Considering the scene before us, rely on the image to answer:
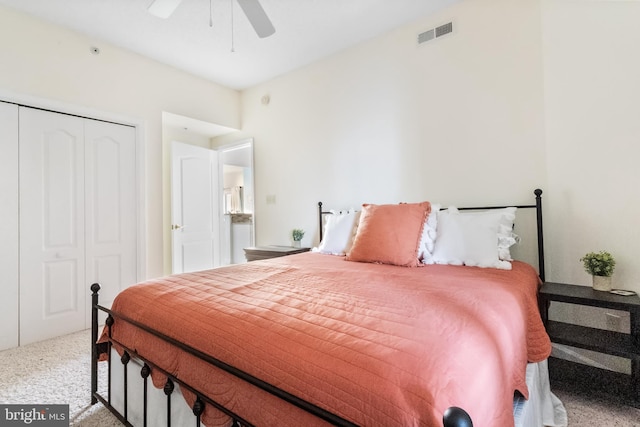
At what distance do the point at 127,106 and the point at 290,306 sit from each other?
3099 mm

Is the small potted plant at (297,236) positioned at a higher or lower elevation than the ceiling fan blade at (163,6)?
lower

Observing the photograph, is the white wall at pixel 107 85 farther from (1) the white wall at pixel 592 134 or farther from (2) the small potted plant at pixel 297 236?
(1) the white wall at pixel 592 134

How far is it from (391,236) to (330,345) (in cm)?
132

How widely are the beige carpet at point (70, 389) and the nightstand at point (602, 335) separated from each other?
159 millimetres

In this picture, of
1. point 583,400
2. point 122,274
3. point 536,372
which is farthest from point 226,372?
point 122,274

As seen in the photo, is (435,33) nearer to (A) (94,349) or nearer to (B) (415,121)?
(B) (415,121)

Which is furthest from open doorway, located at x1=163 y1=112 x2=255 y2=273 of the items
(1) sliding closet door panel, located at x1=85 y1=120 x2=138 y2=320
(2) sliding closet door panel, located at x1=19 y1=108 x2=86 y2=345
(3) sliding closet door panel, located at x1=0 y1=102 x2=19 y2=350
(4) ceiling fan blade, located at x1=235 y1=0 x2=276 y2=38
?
(4) ceiling fan blade, located at x1=235 y1=0 x2=276 y2=38

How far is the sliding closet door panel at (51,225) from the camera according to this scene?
8.43 feet

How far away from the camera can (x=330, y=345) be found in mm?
825

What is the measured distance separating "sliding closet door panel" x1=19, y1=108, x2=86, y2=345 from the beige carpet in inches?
10.3

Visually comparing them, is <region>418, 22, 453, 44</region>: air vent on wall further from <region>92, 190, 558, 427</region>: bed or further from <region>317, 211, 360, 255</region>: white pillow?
<region>92, 190, 558, 427</region>: bed

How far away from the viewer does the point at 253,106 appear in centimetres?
406

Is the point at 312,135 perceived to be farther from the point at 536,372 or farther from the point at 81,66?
the point at 536,372

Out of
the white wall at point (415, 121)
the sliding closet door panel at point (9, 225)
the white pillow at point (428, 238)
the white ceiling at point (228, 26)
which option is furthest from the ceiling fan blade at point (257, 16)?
the sliding closet door panel at point (9, 225)
